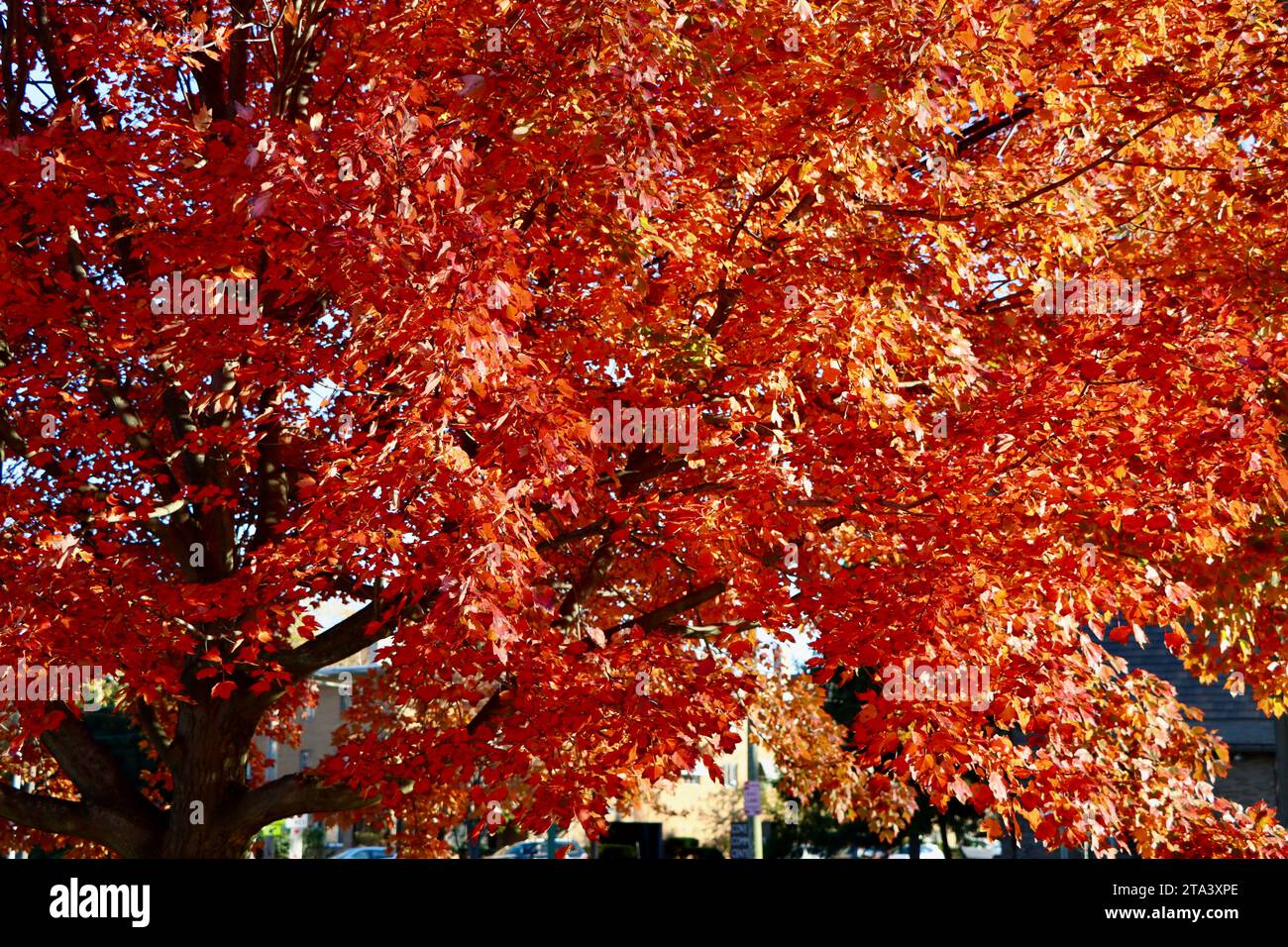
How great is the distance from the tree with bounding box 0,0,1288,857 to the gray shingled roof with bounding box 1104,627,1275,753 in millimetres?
9332

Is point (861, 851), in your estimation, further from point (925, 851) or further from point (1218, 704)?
point (1218, 704)

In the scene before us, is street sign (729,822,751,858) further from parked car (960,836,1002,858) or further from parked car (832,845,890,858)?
parked car (832,845,890,858)

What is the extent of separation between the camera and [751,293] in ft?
28.8

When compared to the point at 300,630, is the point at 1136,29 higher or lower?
higher

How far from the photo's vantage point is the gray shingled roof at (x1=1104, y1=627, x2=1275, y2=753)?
20016 mm

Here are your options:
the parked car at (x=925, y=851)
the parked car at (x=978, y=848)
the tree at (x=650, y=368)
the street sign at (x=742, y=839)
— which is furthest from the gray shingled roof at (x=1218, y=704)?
the parked car at (x=925, y=851)

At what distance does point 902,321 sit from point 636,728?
348cm

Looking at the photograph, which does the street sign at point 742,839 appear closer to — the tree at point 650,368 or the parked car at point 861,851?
the tree at point 650,368

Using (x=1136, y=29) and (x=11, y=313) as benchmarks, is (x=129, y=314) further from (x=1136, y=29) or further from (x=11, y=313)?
(x=1136, y=29)

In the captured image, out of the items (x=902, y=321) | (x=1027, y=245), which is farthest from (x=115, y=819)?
(x=1027, y=245)

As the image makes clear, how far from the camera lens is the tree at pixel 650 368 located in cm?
747

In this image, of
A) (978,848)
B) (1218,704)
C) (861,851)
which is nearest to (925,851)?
(978,848)

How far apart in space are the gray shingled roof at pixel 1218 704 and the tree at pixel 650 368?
9.33 m

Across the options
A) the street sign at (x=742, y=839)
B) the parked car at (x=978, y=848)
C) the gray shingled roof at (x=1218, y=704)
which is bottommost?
the parked car at (x=978, y=848)
